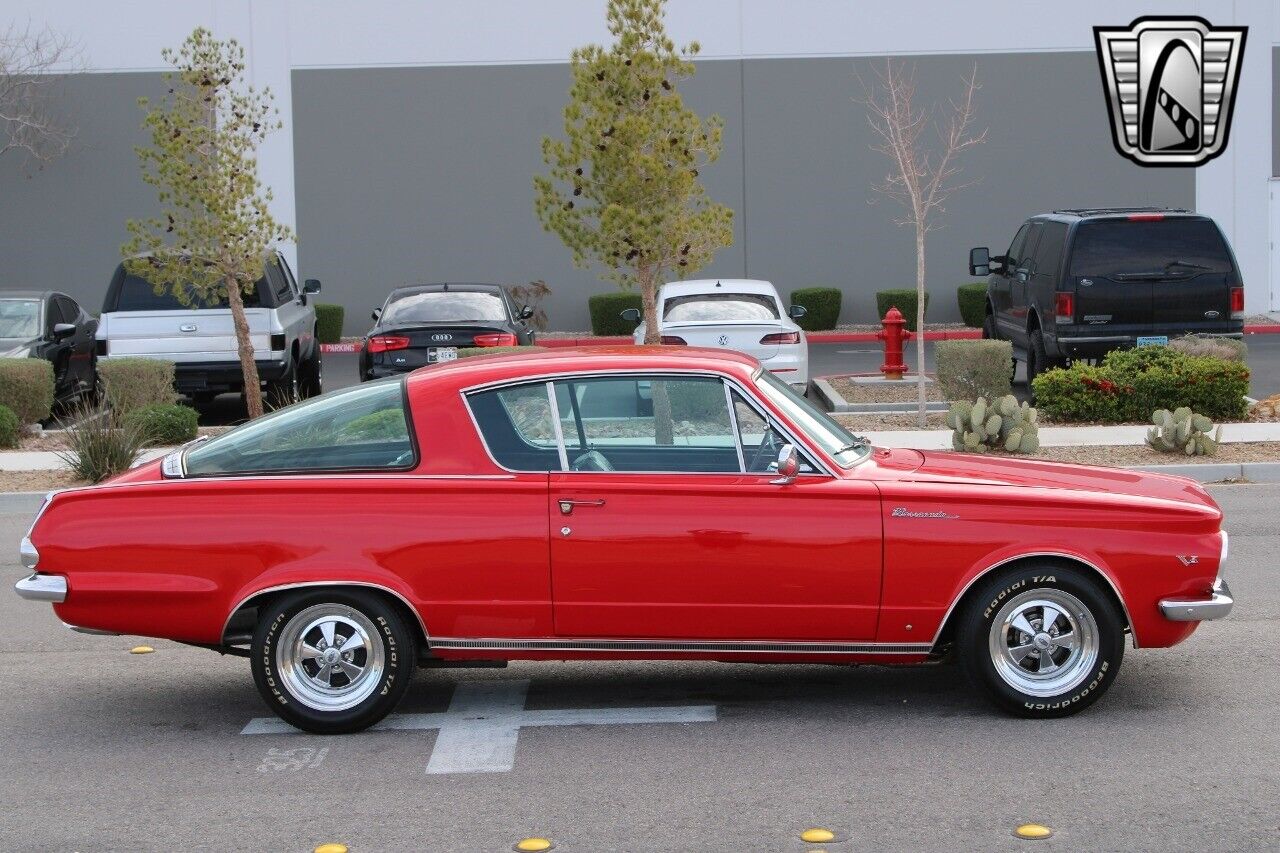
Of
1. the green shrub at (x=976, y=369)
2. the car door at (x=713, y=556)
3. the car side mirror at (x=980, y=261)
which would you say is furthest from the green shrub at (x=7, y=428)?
the car door at (x=713, y=556)

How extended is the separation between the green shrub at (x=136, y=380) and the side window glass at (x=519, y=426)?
10451mm

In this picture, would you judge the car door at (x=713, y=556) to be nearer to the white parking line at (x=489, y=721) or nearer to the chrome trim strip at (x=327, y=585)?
the white parking line at (x=489, y=721)

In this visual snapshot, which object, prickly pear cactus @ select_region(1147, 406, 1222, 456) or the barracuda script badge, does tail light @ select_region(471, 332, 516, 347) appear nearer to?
prickly pear cactus @ select_region(1147, 406, 1222, 456)

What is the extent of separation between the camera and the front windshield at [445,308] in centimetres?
1783

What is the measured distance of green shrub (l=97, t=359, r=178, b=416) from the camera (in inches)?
643

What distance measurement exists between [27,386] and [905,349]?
562 inches

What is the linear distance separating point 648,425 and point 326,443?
4.33ft

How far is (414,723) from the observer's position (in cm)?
675

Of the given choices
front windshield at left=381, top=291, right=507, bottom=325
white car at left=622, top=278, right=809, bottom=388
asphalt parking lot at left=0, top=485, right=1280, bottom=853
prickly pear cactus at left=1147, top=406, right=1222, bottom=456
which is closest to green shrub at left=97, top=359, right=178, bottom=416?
front windshield at left=381, top=291, right=507, bottom=325

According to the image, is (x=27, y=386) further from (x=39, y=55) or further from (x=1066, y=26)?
(x=1066, y=26)

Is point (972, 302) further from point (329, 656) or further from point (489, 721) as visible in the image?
point (329, 656)

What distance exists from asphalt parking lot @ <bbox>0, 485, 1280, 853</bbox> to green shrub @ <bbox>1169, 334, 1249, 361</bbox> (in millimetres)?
9492

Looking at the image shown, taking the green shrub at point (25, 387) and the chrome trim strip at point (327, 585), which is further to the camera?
the green shrub at point (25, 387)

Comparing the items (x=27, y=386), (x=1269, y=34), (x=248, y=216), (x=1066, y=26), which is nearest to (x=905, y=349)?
(x=1066, y=26)
